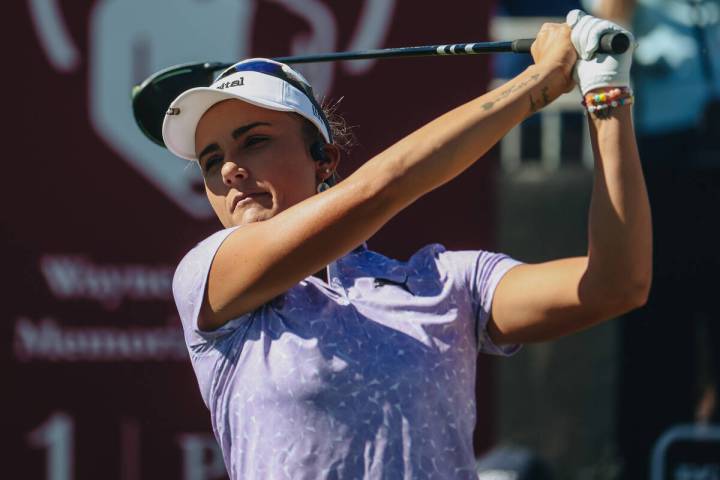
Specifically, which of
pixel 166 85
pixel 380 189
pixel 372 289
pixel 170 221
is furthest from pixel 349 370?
pixel 170 221

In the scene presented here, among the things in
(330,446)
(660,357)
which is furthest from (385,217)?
(660,357)

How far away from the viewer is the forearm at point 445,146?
1.98 metres

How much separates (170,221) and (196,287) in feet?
10.7

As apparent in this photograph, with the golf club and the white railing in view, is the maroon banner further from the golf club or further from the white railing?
the golf club

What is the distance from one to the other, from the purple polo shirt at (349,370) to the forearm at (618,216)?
0.76 feet

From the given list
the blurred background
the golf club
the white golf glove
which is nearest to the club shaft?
the golf club

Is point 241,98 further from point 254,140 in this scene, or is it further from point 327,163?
point 327,163

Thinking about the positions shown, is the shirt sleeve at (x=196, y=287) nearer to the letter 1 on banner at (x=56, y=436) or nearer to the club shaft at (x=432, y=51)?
the club shaft at (x=432, y=51)

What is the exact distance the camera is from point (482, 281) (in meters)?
2.30

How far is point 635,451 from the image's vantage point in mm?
5141

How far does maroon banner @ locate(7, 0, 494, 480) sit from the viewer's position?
5320 mm

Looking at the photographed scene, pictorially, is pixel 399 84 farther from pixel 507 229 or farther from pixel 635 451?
pixel 635 451

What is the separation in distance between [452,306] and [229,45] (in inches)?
133

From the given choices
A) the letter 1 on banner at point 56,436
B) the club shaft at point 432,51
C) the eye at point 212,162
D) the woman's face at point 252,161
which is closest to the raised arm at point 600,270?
the club shaft at point 432,51
